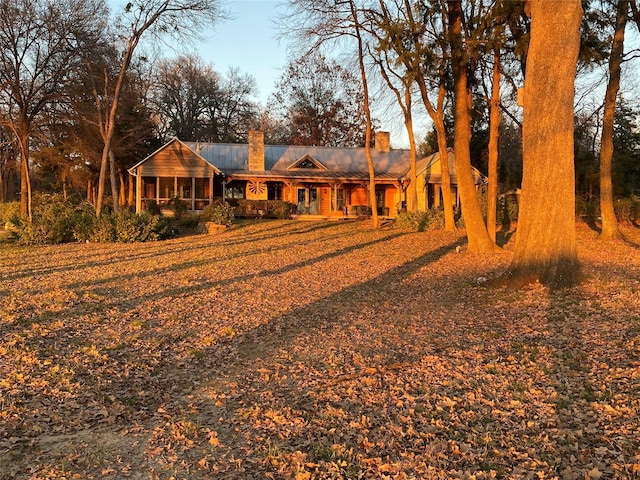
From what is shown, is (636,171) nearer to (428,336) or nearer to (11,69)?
(428,336)

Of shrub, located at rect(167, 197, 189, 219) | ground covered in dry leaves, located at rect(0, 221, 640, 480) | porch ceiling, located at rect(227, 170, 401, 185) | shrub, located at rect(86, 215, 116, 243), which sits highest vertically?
porch ceiling, located at rect(227, 170, 401, 185)

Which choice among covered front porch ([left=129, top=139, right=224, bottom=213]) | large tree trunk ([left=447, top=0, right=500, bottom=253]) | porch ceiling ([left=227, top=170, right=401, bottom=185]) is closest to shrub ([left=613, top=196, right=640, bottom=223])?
porch ceiling ([left=227, top=170, right=401, bottom=185])

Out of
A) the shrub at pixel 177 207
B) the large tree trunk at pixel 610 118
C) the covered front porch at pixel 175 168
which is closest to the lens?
the large tree trunk at pixel 610 118

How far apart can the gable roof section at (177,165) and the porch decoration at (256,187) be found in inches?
147

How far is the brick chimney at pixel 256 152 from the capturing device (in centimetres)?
3194

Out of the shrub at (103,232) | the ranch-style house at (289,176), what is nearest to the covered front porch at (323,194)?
the ranch-style house at (289,176)

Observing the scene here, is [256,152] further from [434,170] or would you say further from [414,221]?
[414,221]

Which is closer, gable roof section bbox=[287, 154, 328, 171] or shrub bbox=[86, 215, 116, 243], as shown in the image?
shrub bbox=[86, 215, 116, 243]

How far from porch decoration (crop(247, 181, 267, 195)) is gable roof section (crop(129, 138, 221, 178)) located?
Answer: 374 cm

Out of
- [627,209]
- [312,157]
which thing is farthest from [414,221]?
[312,157]

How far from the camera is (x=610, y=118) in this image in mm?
15891

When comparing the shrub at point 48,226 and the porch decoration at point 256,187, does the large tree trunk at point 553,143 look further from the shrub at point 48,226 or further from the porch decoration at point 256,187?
the porch decoration at point 256,187

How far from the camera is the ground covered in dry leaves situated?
10.6 feet

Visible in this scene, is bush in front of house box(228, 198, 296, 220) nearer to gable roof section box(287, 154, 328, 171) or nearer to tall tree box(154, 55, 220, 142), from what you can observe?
gable roof section box(287, 154, 328, 171)
